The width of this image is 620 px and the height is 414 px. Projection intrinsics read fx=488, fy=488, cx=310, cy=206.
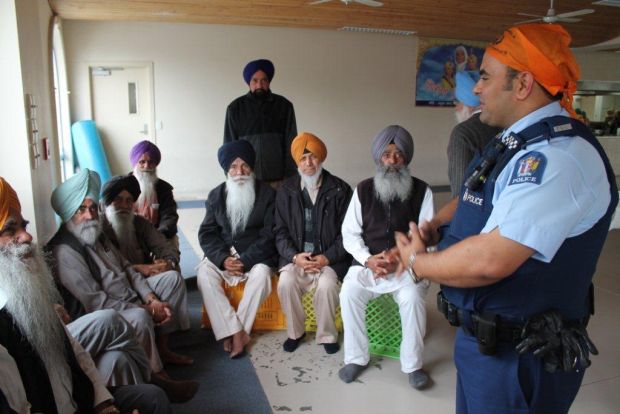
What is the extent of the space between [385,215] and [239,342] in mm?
1170

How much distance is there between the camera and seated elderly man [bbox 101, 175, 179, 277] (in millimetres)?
2865

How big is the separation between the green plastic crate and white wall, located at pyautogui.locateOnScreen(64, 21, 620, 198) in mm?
6125

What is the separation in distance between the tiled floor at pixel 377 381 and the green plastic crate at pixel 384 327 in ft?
0.25

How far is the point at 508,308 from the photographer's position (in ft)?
4.34

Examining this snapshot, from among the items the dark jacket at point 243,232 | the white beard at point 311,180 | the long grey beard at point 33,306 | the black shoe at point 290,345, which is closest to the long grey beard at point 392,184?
the white beard at point 311,180

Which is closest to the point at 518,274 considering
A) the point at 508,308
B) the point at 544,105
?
the point at 508,308

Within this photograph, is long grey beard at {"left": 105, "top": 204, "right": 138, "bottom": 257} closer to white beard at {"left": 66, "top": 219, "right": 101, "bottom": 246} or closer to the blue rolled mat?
white beard at {"left": 66, "top": 219, "right": 101, "bottom": 246}

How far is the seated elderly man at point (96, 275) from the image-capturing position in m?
2.33

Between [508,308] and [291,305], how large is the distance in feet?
6.01

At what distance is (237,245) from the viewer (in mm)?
3295

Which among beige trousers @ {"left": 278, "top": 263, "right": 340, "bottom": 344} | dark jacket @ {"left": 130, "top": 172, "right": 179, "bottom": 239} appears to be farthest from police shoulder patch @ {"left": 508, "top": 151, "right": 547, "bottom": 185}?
dark jacket @ {"left": 130, "top": 172, "right": 179, "bottom": 239}

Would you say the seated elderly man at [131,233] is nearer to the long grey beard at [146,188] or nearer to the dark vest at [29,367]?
the long grey beard at [146,188]

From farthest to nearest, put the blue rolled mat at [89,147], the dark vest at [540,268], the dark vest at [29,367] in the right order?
the blue rolled mat at [89,147] < the dark vest at [29,367] < the dark vest at [540,268]

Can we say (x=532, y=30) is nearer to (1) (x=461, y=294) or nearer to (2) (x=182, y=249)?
(1) (x=461, y=294)
